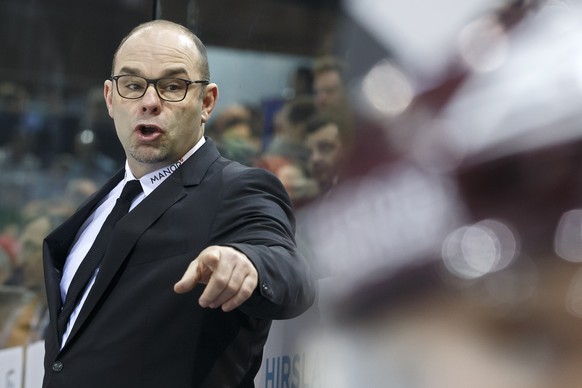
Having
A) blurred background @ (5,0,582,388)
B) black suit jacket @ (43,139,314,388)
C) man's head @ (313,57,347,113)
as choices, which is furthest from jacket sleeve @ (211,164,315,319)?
man's head @ (313,57,347,113)

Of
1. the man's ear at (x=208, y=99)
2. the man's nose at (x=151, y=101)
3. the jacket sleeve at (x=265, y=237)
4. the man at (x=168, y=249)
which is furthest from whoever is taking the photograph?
the man's ear at (x=208, y=99)

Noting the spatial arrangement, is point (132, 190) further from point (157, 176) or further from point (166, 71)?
point (166, 71)

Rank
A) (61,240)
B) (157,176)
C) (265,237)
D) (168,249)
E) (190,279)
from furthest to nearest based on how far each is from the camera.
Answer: (61,240)
(157,176)
(168,249)
(265,237)
(190,279)

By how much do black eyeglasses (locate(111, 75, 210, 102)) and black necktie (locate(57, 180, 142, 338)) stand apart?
7.2 inches

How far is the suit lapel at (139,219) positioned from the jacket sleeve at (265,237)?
69 mm

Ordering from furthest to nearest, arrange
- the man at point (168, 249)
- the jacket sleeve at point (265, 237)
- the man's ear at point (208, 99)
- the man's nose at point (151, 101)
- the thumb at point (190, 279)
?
the man's ear at point (208, 99) < the man's nose at point (151, 101) < the man at point (168, 249) < the jacket sleeve at point (265, 237) < the thumb at point (190, 279)

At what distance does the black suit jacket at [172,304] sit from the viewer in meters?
1.81

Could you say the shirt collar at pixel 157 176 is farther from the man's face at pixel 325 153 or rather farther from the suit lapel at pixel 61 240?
the man's face at pixel 325 153

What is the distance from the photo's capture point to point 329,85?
85.4 inches

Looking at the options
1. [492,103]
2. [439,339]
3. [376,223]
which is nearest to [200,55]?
[376,223]

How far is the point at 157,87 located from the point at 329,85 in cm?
43

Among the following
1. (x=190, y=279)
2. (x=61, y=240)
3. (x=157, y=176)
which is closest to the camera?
(x=190, y=279)

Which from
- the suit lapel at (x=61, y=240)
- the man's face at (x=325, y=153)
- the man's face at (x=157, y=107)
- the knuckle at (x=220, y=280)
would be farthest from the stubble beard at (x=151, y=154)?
the knuckle at (x=220, y=280)

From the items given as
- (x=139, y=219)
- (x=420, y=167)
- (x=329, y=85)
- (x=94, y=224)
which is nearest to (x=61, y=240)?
(x=94, y=224)
